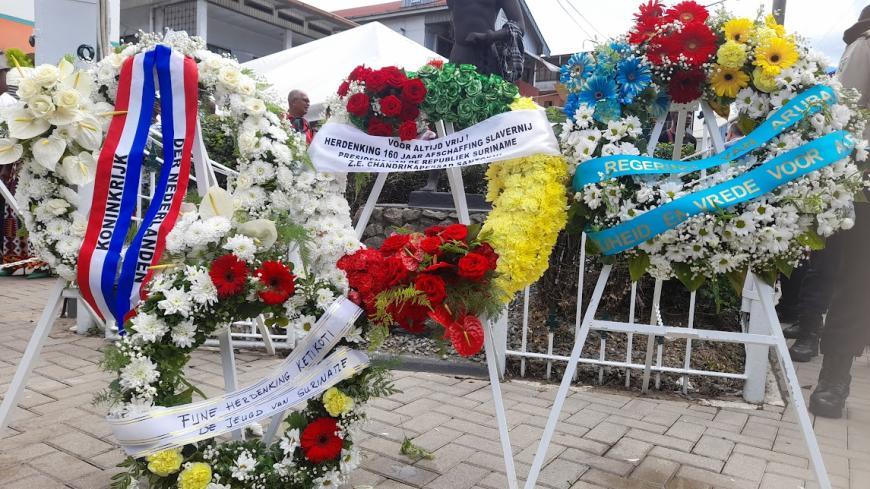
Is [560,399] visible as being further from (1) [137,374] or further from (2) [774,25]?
(2) [774,25]

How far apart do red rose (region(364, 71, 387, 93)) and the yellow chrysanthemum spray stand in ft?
2.15

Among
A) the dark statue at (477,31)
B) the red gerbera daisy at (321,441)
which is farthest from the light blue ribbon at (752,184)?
the dark statue at (477,31)

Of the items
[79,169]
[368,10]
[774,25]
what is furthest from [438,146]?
[368,10]

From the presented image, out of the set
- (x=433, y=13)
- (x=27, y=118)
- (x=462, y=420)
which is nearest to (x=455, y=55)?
(x=462, y=420)

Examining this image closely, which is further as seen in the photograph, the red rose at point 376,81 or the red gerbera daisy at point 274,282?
the red rose at point 376,81

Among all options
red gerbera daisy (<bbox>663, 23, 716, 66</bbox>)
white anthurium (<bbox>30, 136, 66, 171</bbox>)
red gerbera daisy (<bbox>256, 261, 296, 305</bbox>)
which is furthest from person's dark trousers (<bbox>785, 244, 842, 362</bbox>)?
white anthurium (<bbox>30, 136, 66, 171</bbox>)

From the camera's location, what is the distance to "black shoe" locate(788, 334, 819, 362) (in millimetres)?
4824

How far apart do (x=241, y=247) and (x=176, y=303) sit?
29 centimetres

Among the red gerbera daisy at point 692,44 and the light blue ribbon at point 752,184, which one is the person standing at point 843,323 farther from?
the red gerbera daisy at point 692,44

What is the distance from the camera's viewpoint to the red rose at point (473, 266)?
2.04 metres

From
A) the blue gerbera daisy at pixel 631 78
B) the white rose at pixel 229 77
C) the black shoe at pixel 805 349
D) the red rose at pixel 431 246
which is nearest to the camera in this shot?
the red rose at pixel 431 246

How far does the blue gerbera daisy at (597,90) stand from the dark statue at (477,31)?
3432 millimetres

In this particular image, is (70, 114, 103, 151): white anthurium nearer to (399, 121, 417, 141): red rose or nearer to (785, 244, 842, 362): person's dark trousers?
(399, 121, 417, 141): red rose

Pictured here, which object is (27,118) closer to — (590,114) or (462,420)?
(590,114)
